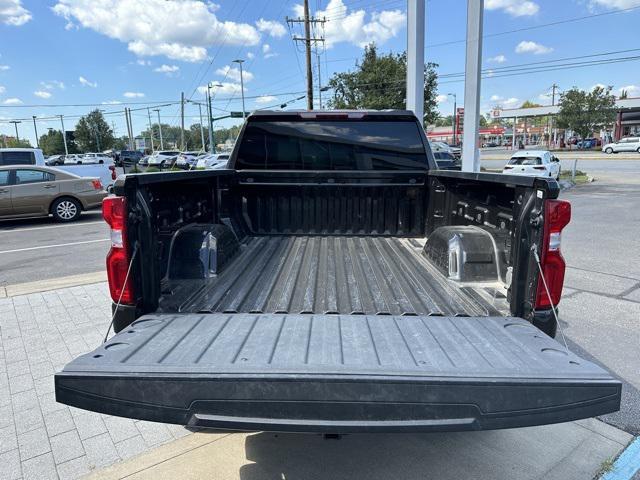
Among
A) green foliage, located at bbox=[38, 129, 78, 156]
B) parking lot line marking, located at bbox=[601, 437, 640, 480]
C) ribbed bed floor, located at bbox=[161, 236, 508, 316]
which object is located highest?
green foliage, located at bbox=[38, 129, 78, 156]

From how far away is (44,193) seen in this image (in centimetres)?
1249

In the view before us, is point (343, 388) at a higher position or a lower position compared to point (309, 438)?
higher

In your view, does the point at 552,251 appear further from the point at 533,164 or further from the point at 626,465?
the point at 533,164

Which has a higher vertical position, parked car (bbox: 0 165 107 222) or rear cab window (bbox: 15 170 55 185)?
rear cab window (bbox: 15 170 55 185)

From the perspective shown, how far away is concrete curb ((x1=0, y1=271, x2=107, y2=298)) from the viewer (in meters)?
6.36

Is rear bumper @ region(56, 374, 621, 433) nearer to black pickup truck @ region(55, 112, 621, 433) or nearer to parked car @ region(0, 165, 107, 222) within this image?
black pickup truck @ region(55, 112, 621, 433)

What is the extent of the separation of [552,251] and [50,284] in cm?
690

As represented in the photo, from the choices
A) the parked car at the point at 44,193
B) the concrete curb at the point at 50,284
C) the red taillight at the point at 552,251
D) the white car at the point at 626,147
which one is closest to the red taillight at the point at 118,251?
the red taillight at the point at 552,251

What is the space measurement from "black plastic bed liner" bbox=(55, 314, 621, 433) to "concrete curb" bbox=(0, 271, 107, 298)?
5.40 metres

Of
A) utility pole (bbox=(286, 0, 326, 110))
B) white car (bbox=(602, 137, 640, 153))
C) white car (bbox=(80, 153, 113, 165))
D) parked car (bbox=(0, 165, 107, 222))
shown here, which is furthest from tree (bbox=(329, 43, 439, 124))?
white car (bbox=(602, 137, 640, 153))

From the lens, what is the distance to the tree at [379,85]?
31.7 metres

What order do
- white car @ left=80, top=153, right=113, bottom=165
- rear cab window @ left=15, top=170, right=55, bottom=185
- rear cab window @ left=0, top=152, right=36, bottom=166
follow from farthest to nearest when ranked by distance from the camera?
white car @ left=80, top=153, right=113, bottom=165 → rear cab window @ left=0, top=152, right=36, bottom=166 → rear cab window @ left=15, top=170, right=55, bottom=185

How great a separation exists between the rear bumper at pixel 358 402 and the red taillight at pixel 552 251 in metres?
0.73

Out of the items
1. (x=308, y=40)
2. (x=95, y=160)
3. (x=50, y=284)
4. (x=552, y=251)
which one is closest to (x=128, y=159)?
(x=95, y=160)
